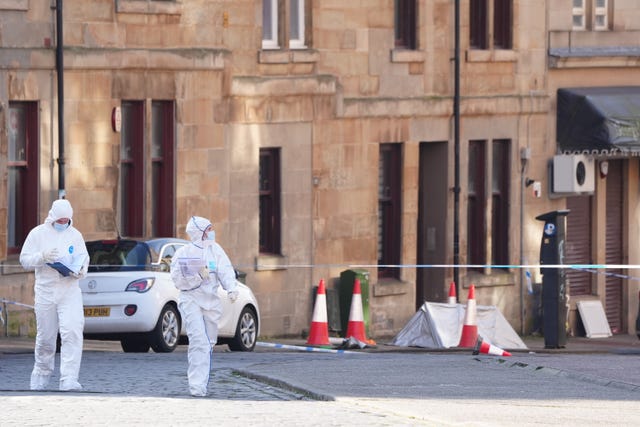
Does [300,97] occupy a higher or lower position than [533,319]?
higher

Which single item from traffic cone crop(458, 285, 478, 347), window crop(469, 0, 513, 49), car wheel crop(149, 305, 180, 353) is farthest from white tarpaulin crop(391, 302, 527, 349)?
window crop(469, 0, 513, 49)

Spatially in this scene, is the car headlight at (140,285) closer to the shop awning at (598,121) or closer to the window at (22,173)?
the window at (22,173)

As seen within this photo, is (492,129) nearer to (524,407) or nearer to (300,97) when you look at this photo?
Answer: (300,97)

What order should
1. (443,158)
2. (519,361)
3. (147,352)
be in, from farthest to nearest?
(443,158) → (147,352) → (519,361)

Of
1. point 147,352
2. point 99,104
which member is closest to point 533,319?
point 99,104

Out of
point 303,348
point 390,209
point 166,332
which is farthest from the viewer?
point 390,209

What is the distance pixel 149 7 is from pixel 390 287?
6.75 m

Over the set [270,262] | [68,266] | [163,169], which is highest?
[163,169]

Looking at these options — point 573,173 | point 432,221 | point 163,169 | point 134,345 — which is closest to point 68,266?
point 134,345

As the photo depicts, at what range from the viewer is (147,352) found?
77.9 feet

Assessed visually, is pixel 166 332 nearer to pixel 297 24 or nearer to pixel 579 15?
pixel 297 24

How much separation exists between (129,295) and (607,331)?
14.4 metres

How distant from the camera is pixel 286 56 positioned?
30875 millimetres

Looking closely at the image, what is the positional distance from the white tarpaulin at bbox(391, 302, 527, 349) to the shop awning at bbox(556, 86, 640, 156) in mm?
5783
